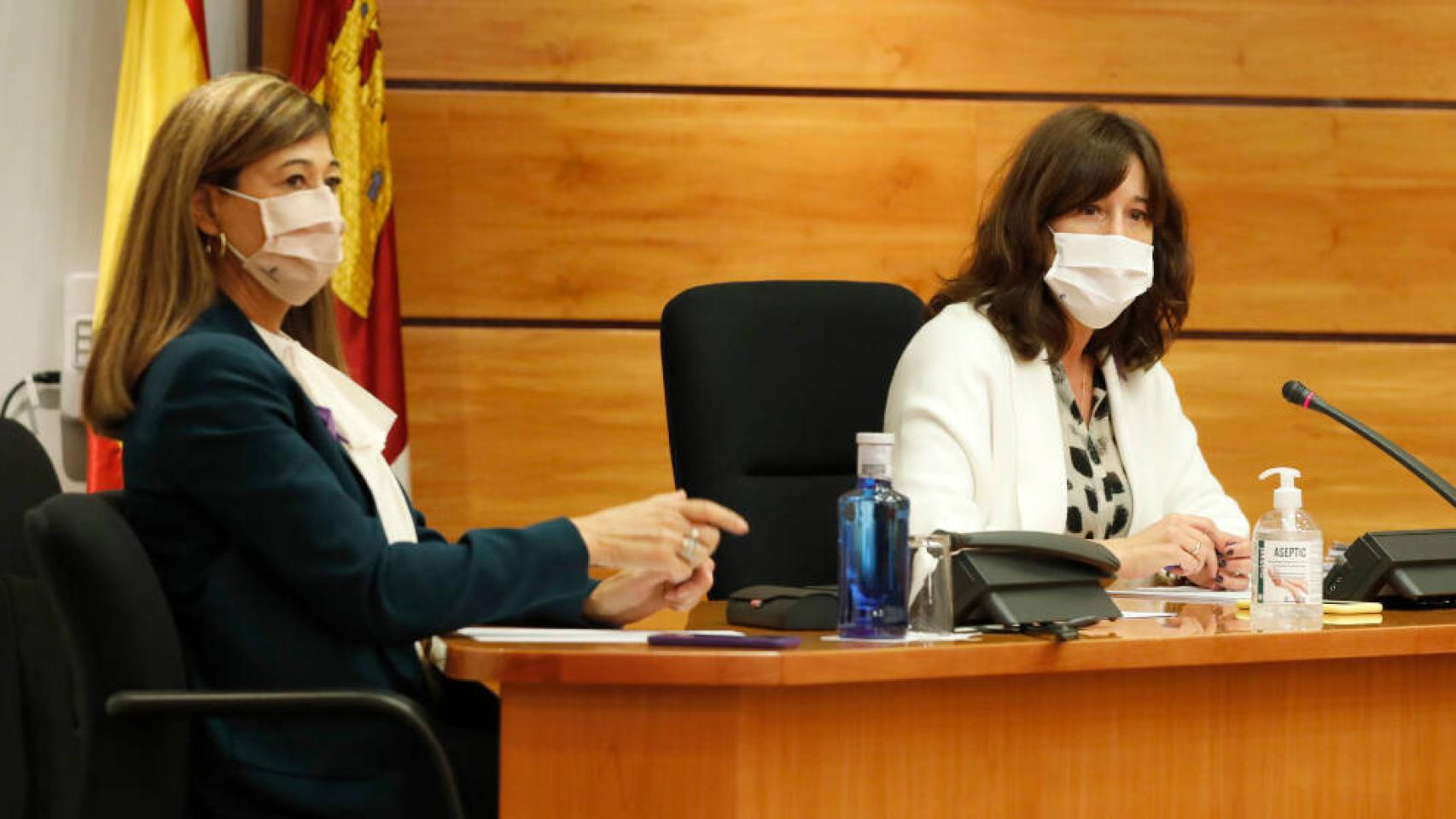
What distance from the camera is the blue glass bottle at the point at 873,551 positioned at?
1.72 m

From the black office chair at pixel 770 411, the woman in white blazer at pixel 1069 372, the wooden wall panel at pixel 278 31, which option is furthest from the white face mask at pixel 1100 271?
the wooden wall panel at pixel 278 31

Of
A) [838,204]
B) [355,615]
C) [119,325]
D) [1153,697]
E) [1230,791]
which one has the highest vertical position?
[838,204]

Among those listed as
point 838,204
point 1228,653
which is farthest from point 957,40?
point 1228,653

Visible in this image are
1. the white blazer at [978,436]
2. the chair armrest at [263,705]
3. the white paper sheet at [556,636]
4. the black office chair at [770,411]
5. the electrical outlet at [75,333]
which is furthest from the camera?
the electrical outlet at [75,333]

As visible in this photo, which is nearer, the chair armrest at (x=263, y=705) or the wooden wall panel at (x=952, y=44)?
the chair armrest at (x=263, y=705)

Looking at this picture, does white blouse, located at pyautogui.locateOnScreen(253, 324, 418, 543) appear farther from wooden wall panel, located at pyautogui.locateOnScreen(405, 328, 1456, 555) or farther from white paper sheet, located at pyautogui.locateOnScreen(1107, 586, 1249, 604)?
wooden wall panel, located at pyautogui.locateOnScreen(405, 328, 1456, 555)

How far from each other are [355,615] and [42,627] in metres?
0.98

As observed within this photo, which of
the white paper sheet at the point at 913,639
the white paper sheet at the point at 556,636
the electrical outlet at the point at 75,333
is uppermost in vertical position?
the electrical outlet at the point at 75,333

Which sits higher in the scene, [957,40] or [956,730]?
[957,40]

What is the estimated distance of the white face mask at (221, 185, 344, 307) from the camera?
181 cm

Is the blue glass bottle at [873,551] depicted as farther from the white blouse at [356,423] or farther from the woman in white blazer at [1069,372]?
the woman in white blazer at [1069,372]

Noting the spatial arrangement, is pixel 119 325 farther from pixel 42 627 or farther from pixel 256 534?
pixel 42 627

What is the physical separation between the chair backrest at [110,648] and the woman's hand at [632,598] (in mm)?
518

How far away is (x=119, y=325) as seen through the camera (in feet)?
5.57
